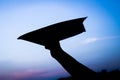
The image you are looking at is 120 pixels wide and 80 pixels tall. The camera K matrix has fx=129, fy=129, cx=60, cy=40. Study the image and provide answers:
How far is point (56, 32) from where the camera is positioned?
2805 millimetres

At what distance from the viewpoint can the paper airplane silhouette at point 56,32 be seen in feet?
8.88

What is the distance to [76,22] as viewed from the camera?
2.96 m

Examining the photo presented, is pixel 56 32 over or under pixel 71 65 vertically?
over

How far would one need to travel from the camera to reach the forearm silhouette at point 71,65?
2770 millimetres

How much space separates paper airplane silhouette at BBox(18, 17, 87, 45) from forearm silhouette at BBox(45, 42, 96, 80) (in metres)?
0.21

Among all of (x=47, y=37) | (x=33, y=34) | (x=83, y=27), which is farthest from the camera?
(x=83, y=27)

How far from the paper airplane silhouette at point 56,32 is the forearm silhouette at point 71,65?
8.3 inches

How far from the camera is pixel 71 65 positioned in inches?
113

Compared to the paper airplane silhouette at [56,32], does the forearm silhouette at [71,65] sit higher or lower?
lower

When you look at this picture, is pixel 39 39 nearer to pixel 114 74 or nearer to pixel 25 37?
pixel 25 37

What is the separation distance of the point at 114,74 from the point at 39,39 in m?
2.07

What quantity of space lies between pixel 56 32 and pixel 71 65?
0.81 m

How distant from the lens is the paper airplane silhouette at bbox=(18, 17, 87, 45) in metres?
2.71

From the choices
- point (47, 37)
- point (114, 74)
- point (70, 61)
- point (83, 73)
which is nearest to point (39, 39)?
point (47, 37)
